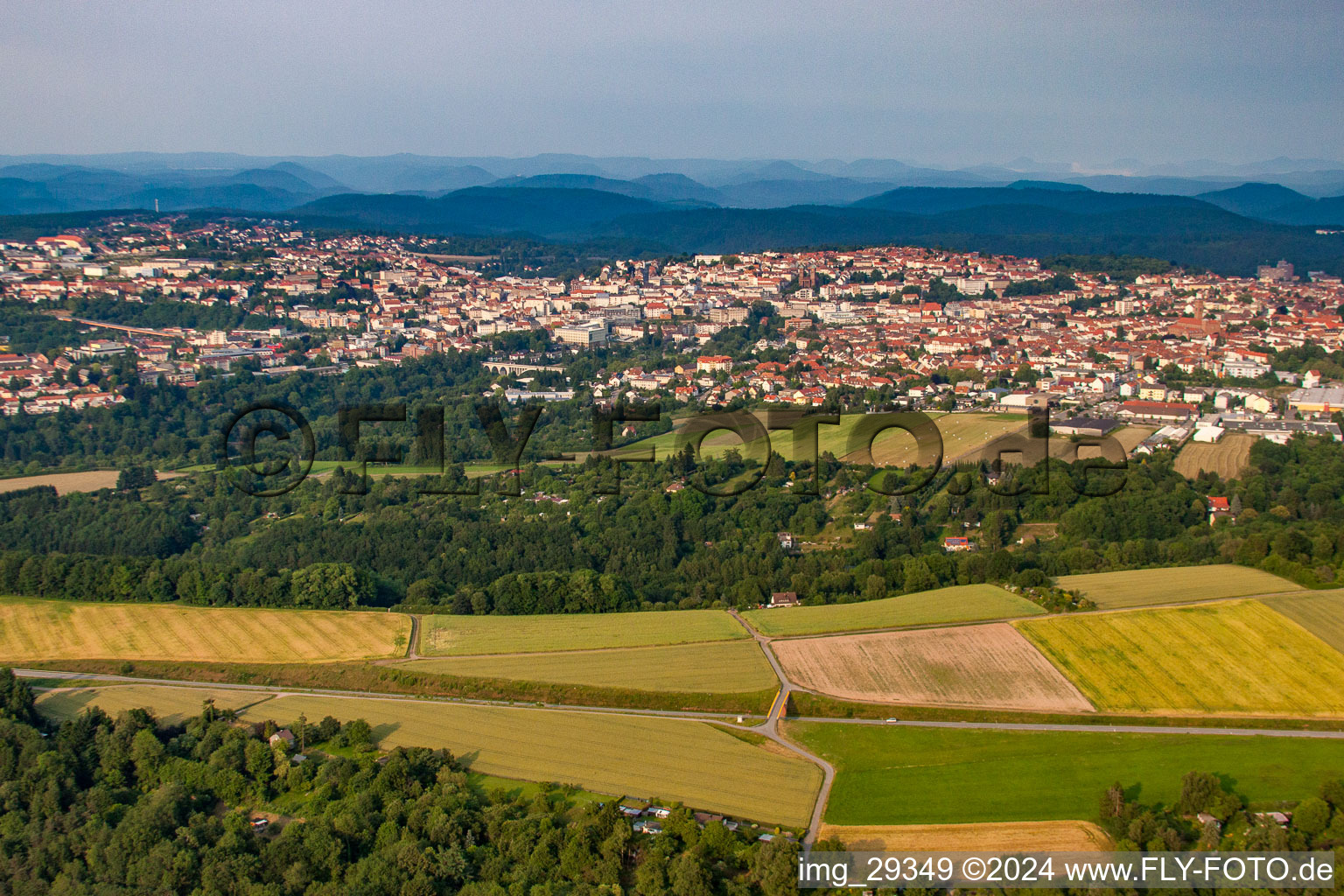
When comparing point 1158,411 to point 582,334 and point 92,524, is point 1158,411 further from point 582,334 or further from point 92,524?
point 92,524

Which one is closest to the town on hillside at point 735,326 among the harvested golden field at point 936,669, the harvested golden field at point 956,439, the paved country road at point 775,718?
the harvested golden field at point 956,439

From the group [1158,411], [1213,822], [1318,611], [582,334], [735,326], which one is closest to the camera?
[1213,822]

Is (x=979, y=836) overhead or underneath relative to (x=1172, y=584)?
underneath

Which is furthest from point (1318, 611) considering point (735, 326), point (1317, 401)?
point (735, 326)

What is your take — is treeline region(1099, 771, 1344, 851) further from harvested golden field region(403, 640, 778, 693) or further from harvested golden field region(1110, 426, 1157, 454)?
harvested golden field region(1110, 426, 1157, 454)

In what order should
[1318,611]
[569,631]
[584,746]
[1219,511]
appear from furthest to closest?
1. [1219,511]
2. [569,631]
3. [1318,611]
4. [584,746]

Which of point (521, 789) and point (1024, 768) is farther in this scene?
point (1024, 768)

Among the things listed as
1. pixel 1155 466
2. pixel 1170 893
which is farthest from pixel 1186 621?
pixel 1155 466

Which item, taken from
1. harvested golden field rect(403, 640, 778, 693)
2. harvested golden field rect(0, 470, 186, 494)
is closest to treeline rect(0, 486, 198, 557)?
harvested golden field rect(0, 470, 186, 494)
